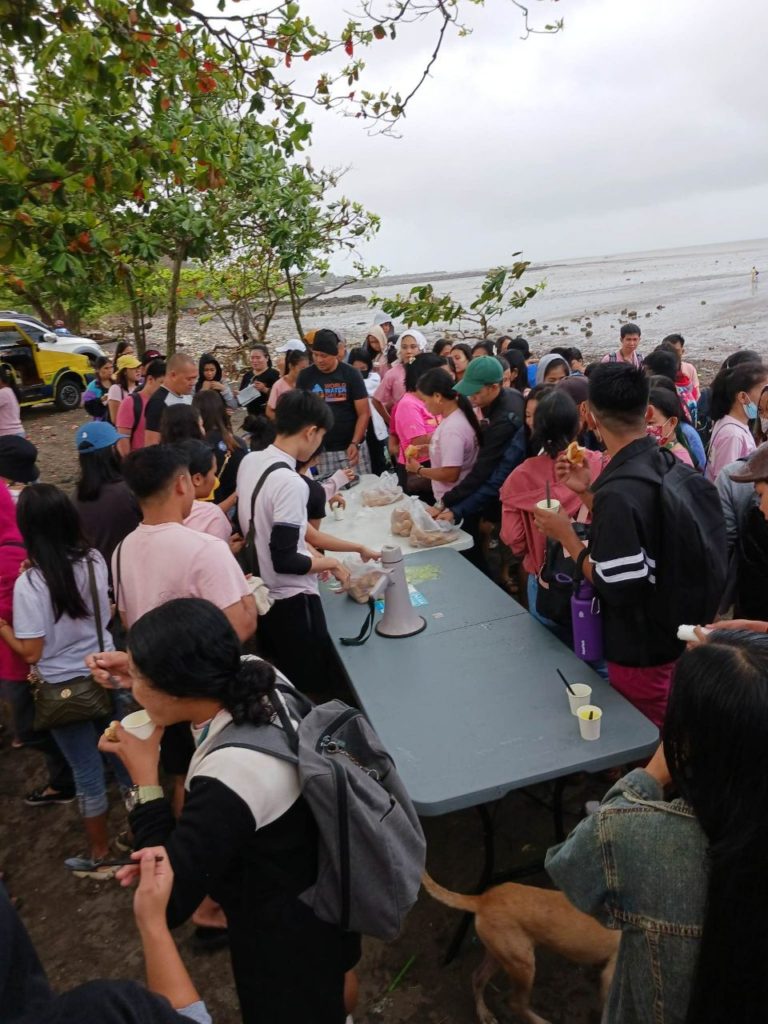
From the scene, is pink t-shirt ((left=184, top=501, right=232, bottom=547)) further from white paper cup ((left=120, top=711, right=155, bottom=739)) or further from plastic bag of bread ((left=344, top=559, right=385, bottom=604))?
white paper cup ((left=120, top=711, right=155, bottom=739))

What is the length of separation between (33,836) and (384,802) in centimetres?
262

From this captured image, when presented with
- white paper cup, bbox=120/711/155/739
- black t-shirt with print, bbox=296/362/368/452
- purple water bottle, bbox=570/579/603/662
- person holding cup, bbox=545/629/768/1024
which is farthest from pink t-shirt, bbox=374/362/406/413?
person holding cup, bbox=545/629/768/1024

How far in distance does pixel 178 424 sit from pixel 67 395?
12.2 m

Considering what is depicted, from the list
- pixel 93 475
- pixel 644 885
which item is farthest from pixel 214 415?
pixel 644 885

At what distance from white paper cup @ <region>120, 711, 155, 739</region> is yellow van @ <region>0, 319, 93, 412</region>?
13.5 meters

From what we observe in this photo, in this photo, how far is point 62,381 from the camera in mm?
14078

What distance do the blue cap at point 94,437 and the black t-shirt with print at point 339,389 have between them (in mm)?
2230

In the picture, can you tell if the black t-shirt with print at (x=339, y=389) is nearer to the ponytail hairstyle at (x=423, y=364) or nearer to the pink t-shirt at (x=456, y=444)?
the ponytail hairstyle at (x=423, y=364)

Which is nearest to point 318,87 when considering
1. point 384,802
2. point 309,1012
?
point 384,802

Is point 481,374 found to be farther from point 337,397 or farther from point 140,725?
point 140,725

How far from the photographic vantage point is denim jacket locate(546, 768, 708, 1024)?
1066mm

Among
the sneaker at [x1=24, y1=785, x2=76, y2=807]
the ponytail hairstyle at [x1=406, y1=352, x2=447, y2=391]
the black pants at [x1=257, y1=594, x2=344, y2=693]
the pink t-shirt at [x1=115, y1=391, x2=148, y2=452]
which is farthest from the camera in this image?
the ponytail hairstyle at [x1=406, y1=352, x2=447, y2=391]

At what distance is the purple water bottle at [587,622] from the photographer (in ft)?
7.80

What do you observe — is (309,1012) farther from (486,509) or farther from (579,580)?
(486,509)
